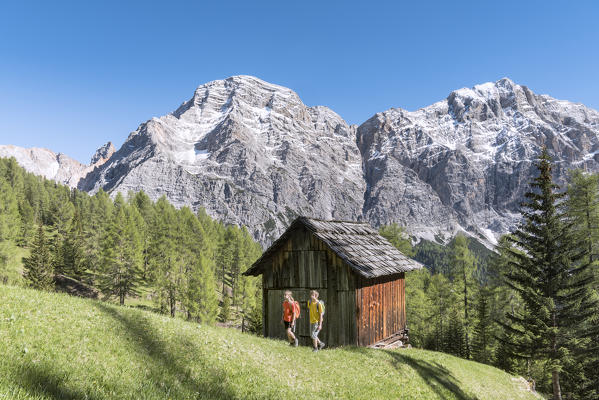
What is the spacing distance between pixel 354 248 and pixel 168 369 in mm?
15521

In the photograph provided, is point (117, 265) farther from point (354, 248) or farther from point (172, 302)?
point (354, 248)

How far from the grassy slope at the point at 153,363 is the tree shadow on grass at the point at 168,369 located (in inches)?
1.2

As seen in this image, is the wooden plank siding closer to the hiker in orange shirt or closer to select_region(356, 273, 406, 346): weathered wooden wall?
select_region(356, 273, 406, 346): weathered wooden wall

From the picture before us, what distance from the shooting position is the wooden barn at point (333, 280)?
21359 mm

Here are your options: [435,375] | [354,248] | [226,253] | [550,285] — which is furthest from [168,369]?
[226,253]

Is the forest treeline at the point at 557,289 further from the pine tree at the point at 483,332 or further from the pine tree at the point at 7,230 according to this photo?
the pine tree at the point at 7,230

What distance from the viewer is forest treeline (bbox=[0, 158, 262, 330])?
5084cm

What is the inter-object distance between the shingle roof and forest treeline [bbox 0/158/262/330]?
22.8 m

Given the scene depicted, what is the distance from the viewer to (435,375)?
58.9 ft

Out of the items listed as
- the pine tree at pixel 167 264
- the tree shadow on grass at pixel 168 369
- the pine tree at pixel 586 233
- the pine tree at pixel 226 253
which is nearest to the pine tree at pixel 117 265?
the pine tree at pixel 167 264

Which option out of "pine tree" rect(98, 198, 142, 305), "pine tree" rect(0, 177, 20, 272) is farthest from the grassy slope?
"pine tree" rect(98, 198, 142, 305)

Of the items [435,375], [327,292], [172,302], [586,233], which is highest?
[586,233]

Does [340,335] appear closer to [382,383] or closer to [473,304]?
[382,383]

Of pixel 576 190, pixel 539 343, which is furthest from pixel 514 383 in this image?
pixel 576 190
